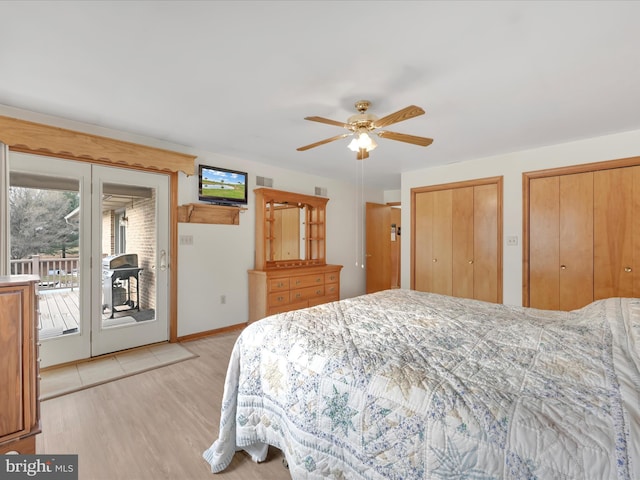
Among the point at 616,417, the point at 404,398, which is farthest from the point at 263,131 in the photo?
the point at 616,417

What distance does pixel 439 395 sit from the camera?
1.05 metres

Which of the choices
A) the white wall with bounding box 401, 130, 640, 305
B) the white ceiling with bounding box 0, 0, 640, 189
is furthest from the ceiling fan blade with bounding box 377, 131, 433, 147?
the white wall with bounding box 401, 130, 640, 305

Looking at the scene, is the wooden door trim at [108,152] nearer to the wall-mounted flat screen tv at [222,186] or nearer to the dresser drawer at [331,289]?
the wall-mounted flat screen tv at [222,186]

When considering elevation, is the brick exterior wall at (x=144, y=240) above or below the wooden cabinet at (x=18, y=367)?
above

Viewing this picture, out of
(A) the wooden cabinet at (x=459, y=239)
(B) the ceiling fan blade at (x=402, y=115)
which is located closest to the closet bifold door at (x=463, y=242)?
(A) the wooden cabinet at (x=459, y=239)

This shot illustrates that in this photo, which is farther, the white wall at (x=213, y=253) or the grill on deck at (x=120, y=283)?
the white wall at (x=213, y=253)

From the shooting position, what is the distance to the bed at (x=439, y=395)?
866 mm

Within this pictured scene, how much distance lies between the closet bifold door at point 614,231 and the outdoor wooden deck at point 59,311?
5.50 meters

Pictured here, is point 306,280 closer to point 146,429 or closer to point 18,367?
point 146,429

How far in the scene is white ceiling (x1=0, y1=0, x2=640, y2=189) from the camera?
1513 mm

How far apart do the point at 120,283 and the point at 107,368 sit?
0.87 m

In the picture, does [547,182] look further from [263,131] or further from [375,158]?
[263,131]

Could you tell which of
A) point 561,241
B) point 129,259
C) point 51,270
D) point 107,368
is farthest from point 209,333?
point 561,241

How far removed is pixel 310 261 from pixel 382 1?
151 inches
